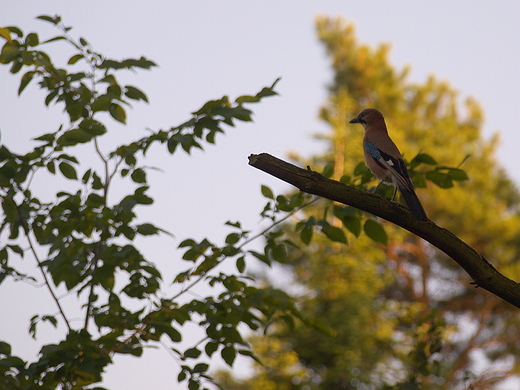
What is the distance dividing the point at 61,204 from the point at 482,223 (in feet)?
84.0

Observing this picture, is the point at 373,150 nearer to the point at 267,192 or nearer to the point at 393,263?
the point at 267,192

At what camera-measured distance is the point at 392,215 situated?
3.23 metres

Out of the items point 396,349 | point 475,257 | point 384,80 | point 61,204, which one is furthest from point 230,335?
point 384,80

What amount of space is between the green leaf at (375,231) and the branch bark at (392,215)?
3.03 ft

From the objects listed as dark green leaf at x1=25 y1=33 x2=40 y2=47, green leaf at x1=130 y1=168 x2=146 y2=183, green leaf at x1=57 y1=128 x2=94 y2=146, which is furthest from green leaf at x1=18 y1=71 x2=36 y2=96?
green leaf at x1=130 y1=168 x2=146 y2=183

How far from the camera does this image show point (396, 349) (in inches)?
867

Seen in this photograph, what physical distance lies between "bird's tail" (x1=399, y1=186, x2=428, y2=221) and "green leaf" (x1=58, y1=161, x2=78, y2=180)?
2342 mm

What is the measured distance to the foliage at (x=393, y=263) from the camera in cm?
1867

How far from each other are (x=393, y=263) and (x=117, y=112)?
26.4 m

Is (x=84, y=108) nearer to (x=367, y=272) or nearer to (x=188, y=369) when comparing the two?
(x=188, y=369)

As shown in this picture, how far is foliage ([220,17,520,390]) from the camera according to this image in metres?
18.7

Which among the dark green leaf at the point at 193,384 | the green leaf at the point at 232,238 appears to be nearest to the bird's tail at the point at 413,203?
the green leaf at the point at 232,238

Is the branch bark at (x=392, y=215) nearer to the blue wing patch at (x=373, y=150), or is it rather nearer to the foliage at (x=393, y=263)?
the blue wing patch at (x=373, y=150)

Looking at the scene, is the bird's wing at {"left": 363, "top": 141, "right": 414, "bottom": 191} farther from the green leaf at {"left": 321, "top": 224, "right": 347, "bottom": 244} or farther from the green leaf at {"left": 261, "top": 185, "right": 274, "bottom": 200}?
the green leaf at {"left": 261, "top": 185, "right": 274, "bottom": 200}
